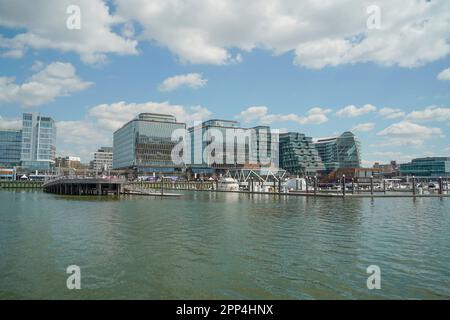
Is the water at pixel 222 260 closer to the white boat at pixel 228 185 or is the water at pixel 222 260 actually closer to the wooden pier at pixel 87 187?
the wooden pier at pixel 87 187

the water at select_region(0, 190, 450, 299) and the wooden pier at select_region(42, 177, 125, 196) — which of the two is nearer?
the water at select_region(0, 190, 450, 299)

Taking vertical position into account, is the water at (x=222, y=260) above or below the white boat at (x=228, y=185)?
below

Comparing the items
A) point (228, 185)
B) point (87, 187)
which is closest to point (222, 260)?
point (87, 187)

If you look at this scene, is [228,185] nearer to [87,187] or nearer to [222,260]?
[87,187]

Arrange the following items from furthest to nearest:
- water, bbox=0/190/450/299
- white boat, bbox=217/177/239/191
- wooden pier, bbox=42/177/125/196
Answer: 1. white boat, bbox=217/177/239/191
2. wooden pier, bbox=42/177/125/196
3. water, bbox=0/190/450/299

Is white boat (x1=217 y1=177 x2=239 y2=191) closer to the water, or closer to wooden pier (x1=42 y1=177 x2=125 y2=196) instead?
wooden pier (x1=42 y1=177 x2=125 y2=196)

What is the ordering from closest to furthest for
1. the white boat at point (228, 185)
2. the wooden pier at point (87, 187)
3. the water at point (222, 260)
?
the water at point (222, 260)
the wooden pier at point (87, 187)
the white boat at point (228, 185)

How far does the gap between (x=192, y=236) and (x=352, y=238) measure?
533 inches

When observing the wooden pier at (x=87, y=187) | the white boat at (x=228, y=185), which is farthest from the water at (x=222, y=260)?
the white boat at (x=228, y=185)

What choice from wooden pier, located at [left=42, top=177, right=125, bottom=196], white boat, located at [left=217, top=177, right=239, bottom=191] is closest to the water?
wooden pier, located at [left=42, top=177, right=125, bottom=196]

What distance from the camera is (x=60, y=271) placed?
58.7 ft

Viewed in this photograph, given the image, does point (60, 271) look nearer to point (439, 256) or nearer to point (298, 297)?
point (298, 297)

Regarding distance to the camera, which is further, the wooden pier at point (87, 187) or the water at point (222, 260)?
the wooden pier at point (87, 187)

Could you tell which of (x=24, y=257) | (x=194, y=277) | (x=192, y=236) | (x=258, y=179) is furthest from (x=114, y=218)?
(x=258, y=179)
